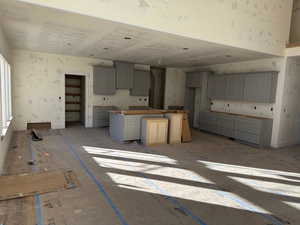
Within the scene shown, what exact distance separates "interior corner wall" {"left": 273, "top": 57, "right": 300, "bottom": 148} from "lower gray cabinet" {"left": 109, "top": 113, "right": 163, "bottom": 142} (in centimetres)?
378

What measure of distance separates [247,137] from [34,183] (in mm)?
5801

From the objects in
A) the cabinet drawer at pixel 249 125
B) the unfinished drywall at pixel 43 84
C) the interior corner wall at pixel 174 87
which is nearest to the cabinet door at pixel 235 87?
the cabinet drawer at pixel 249 125

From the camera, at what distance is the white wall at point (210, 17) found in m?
3.28

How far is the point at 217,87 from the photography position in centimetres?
762

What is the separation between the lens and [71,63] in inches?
288

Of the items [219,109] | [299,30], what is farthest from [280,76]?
[219,109]

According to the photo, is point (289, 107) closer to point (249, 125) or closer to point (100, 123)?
point (249, 125)

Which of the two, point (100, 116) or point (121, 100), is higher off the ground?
point (121, 100)

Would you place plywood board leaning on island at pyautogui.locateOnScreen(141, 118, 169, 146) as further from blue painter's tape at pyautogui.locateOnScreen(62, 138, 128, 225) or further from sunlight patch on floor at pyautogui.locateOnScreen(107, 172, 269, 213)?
sunlight patch on floor at pyautogui.locateOnScreen(107, 172, 269, 213)

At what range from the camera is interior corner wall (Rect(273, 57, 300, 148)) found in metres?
5.80

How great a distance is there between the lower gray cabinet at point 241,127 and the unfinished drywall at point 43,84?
4.70 meters

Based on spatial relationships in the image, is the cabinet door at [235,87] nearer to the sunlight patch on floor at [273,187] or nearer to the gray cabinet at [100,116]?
the sunlight patch on floor at [273,187]

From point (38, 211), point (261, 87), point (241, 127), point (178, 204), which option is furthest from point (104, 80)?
point (178, 204)

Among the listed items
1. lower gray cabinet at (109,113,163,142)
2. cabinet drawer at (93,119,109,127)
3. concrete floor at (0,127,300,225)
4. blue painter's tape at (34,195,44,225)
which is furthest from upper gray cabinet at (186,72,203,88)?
blue painter's tape at (34,195,44,225)
